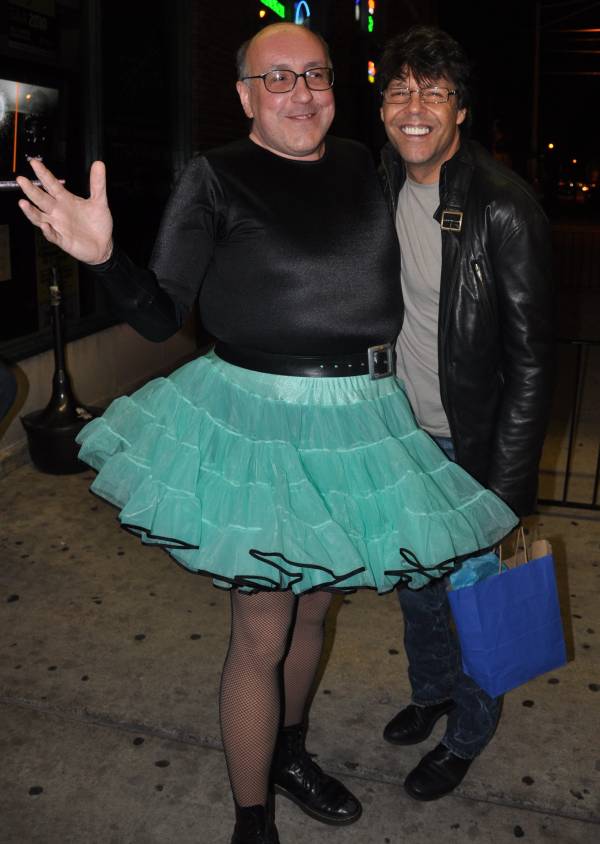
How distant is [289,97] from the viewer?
2.40 m

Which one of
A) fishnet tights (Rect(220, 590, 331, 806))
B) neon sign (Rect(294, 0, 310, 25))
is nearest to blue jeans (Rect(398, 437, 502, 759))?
fishnet tights (Rect(220, 590, 331, 806))

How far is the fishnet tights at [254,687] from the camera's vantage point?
7.69 ft

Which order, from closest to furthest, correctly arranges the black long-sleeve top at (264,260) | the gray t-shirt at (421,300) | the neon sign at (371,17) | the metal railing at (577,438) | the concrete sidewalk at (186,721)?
1. the black long-sleeve top at (264,260)
2. the gray t-shirt at (421,300)
3. the concrete sidewalk at (186,721)
4. the metal railing at (577,438)
5. the neon sign at (371,17)

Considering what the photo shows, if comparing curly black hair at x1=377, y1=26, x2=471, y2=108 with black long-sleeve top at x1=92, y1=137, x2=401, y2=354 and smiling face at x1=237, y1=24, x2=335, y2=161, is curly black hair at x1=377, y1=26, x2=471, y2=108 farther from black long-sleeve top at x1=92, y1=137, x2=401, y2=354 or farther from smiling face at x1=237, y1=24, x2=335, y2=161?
black long-sleeve top at x1=92, y1=137, x2=401, y2=354

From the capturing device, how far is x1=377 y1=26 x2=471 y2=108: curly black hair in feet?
8.45

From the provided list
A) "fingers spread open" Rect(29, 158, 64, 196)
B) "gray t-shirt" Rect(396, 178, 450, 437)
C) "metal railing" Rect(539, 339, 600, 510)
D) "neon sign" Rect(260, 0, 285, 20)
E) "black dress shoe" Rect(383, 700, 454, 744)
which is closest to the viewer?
"fingers spread open" Rect(29, 158, 64, 196)

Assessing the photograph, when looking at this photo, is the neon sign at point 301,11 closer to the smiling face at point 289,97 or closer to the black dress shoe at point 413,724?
the smiling face at point 289,97

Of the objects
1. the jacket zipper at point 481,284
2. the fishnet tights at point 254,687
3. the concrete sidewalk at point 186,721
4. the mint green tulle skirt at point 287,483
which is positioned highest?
the jacket zipper at point 481,284

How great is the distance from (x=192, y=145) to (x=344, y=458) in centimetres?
668

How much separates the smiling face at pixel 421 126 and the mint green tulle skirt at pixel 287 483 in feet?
2.16

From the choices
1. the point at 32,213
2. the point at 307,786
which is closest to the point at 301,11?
the point at 32,213

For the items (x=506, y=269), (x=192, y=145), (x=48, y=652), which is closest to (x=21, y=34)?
(x=192, y=145)

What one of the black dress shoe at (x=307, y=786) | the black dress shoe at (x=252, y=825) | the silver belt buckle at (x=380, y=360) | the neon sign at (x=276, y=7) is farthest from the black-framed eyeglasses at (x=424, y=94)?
the neon sign at (x=276, y=7)

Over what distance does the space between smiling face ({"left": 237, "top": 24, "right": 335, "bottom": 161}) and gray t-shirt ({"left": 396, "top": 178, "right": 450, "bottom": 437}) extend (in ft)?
1.31
